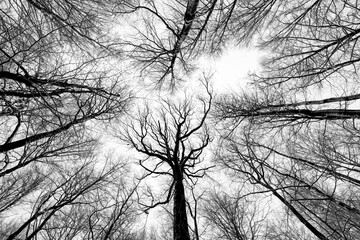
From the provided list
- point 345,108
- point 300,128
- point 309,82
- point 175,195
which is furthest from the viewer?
point 175,195

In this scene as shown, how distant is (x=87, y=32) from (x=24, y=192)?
4.43 metres

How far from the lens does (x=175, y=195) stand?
457cm

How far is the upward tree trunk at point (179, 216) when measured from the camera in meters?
3.77

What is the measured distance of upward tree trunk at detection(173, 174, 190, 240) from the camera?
3.77m

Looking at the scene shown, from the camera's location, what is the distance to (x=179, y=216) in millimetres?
4055

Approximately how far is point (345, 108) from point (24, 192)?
23.4ft

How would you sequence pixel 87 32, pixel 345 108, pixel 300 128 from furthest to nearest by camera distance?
pixel 300 128 → pixel 345 108 → pixel 87 32

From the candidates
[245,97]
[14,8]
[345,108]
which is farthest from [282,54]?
[14,8]

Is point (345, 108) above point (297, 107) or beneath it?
beneath

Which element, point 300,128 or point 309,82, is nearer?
point 309,82

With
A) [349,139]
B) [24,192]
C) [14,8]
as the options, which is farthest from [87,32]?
[349,139]

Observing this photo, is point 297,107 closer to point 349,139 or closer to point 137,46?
point 349,139

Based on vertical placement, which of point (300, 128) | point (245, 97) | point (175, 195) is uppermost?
point (245, 97)

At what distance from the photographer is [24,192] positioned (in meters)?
4.25
